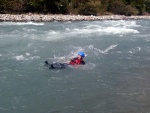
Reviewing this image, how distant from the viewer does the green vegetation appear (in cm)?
3625

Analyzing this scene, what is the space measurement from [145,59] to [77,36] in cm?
727

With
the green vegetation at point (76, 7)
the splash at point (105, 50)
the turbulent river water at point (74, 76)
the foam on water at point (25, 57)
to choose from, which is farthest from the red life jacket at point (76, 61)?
the green vegetation at point (76, 7)

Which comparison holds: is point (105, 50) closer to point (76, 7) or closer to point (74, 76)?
point (74, 76)

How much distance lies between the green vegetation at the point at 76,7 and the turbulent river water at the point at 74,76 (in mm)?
15235

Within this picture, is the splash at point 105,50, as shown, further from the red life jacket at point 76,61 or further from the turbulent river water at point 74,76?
the red life jacket at point 76,61

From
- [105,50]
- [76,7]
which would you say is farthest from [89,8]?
[105,50]

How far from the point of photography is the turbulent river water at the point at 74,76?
1024 centimetres

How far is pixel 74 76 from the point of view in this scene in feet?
42.7

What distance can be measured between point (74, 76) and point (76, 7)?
2897 cm

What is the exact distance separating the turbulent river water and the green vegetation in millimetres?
15235

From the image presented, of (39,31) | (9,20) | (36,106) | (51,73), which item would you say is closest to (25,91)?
(36,106)

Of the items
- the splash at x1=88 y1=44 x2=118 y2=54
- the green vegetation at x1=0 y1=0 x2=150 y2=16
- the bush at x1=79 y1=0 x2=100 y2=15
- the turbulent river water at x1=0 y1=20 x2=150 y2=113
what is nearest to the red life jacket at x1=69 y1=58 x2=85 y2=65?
the turbulent river water at x1=0 y1=20 x2=150 y2=113

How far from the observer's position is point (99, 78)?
12.9m

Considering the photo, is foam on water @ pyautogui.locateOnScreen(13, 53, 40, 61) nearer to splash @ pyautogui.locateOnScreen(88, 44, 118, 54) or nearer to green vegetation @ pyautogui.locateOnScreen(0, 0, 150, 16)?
splash @ pyautogui.locateOnScreen(88, 44, 118, 54)
